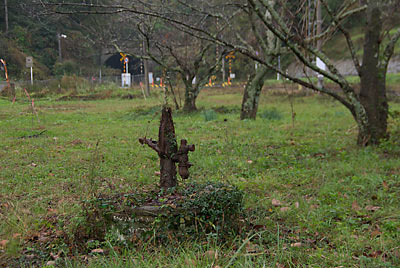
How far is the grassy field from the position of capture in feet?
8.58

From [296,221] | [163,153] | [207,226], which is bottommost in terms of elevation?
[296,221]

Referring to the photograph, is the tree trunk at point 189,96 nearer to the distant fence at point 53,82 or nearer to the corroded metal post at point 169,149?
the distant fence at point 53,82

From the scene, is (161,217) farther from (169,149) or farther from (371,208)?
(371,208)

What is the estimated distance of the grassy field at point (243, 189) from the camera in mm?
2615

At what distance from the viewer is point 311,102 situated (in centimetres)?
1636

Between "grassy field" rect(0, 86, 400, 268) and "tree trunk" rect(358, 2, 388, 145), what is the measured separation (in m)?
0.31

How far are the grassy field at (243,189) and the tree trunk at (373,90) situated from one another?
12.2 inches

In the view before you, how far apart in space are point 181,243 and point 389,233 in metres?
1.93

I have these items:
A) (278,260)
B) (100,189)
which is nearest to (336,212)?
(278,260)

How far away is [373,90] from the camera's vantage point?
6488 mm

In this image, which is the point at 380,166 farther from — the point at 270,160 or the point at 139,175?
the point at 139,175

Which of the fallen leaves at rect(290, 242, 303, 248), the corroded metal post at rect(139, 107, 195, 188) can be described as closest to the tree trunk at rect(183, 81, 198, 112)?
the corroded metal post at rect(139, 107, 195, 188)

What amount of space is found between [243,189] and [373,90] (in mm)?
3579

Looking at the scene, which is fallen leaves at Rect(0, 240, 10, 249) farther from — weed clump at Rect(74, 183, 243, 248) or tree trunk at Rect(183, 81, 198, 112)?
tree trunk at Rect(183, 81, 198, 112)
